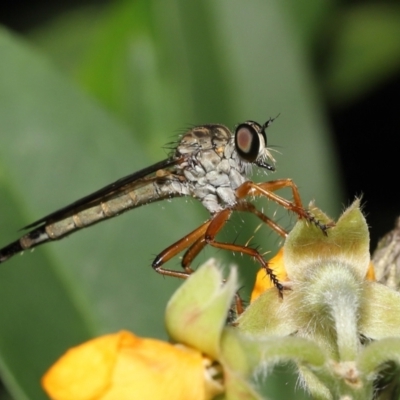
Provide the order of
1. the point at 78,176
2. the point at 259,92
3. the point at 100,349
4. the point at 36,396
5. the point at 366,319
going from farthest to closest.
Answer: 1. the point at 259,92
2. the point at 78,176
3. the point at 36,396
4. the point at 366,319
5. the point at 100,349

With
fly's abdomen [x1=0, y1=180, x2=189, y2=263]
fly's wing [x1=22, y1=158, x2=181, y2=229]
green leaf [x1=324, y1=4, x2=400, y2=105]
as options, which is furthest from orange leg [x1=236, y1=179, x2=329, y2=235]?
green leaf [x1=324, y1=4, x2=400, y2=105]

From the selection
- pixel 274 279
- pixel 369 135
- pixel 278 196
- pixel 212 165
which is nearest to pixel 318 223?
pixel 274 279

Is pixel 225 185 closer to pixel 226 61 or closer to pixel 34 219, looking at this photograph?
pixel 34 219

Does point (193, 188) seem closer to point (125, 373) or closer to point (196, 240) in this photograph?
point (196, 240)

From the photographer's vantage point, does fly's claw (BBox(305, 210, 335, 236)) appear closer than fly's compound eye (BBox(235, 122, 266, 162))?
Yes

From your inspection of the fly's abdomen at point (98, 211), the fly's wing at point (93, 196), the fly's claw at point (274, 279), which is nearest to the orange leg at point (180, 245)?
the fly's wing at point (93, 196)

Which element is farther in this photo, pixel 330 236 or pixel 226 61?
pixel 226 61

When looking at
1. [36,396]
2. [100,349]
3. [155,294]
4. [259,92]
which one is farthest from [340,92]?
[100,349]

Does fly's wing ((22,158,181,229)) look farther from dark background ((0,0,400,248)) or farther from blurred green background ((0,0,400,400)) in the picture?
dark background ((0,0,400,248))
